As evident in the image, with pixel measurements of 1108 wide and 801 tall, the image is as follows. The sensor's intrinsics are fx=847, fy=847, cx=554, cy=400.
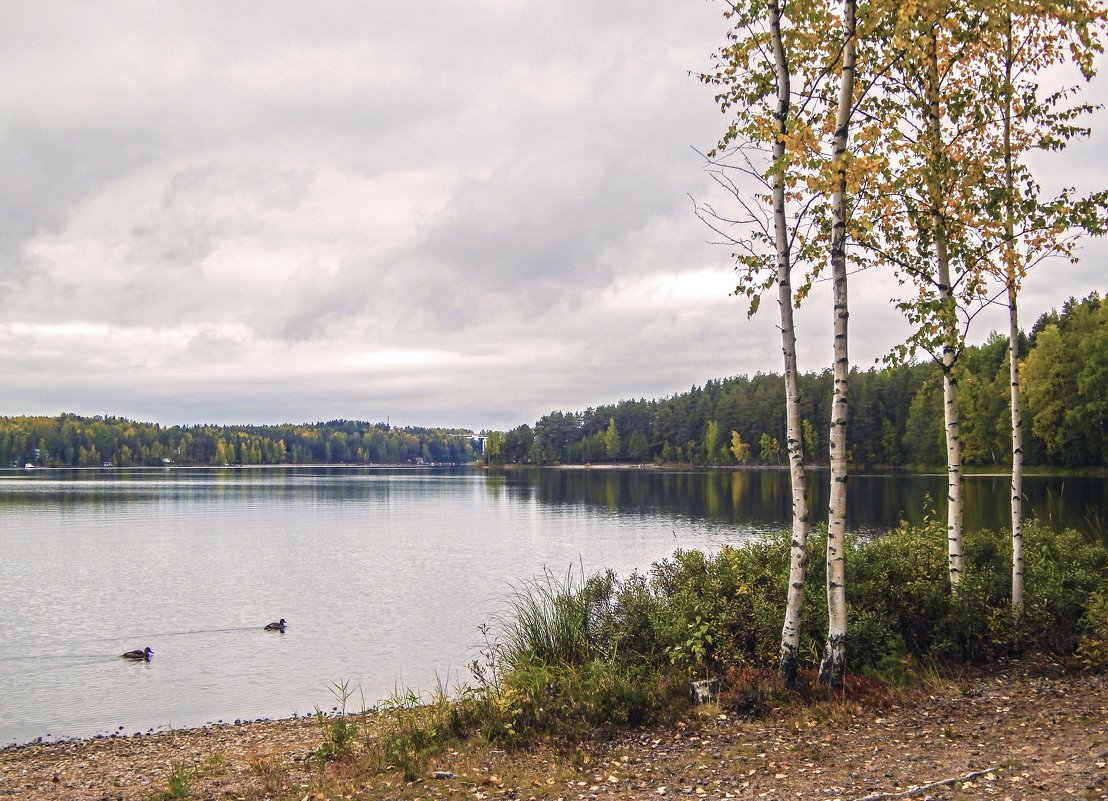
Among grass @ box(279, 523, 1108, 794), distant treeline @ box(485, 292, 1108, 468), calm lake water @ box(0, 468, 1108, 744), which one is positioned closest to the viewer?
grass @ box(279, 523, 1108, 794)

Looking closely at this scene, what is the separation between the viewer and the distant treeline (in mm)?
72812

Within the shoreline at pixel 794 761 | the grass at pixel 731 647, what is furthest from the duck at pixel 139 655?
the grass at pixel 731 647

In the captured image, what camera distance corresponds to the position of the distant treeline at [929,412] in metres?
72.8

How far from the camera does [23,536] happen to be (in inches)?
2046

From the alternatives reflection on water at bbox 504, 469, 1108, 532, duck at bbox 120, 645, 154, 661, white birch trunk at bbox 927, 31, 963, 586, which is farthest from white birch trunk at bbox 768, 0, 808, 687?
reflection on water at bbox 504, 469, 1108, 532

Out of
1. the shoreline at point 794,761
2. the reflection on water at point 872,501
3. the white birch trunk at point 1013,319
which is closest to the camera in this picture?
the shoreline at point 794,761

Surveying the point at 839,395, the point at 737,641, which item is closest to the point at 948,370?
the point at 839,395

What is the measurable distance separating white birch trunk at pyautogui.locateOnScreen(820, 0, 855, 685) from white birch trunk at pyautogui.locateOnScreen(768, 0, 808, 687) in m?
0.41

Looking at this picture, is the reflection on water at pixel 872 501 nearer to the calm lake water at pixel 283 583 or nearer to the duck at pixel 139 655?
the calm lake water at pixel 283 583

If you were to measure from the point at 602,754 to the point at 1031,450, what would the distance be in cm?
9015

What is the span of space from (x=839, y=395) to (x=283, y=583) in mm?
29420

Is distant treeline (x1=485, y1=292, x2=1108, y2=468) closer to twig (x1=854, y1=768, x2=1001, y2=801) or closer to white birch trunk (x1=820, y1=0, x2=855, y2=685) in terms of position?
white birch trunk (x1=820, y1=0, x2=855, y2=685)

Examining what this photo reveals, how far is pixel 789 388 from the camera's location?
11.4 meters

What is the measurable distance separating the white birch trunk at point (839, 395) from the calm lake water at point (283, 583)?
880 centimetres
